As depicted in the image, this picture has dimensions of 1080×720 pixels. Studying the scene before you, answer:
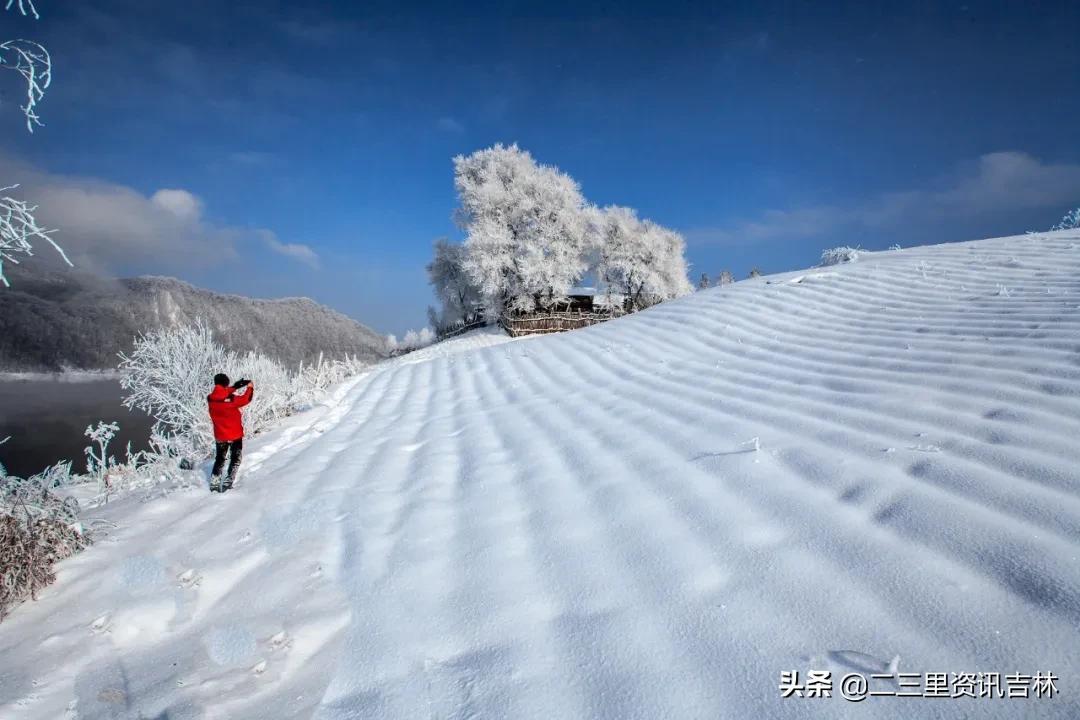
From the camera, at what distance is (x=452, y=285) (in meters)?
30.2

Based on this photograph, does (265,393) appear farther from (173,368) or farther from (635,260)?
(635,260)

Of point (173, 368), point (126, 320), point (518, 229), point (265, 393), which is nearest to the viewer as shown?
point (265, 393)

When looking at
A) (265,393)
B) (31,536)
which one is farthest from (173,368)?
(31,536)

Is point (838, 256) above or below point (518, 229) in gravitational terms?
below

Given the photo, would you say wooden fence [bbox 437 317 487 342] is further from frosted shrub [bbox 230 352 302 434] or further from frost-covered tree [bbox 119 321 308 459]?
frosted shrub [bbox 230 352 302 434]

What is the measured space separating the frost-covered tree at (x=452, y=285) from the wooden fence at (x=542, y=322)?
5.73 meters

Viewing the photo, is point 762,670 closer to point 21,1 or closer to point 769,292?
point 21,1

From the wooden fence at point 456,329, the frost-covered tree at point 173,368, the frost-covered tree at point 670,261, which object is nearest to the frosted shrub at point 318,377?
the frost-covered tree at point 173,368

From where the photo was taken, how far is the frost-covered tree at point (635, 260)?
28547 mm

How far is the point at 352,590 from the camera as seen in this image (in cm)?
219

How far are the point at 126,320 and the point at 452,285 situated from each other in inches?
1804

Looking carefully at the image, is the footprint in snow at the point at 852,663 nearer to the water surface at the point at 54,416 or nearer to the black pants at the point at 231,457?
the black pants at the point at 231,457

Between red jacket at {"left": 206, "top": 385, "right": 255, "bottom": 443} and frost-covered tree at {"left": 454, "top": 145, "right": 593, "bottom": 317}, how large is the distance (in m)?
19.2

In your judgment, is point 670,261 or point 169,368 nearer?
point 169,368
